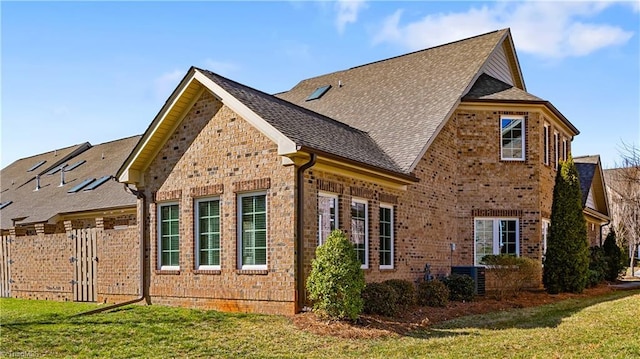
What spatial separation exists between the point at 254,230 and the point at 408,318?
3.79 metres

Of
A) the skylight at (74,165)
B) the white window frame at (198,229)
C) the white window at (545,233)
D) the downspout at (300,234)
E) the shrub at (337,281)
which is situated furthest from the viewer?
the skylight at (74,165)

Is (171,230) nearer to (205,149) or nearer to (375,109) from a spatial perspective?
(205,149)

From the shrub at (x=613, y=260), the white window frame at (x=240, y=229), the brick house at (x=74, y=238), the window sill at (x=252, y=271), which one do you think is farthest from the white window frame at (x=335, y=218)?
the shrub at (x=613, y=260)

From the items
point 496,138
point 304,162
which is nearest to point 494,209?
point 496,138

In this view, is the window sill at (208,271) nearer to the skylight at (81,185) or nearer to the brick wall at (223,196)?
the brick wall at (223,196)

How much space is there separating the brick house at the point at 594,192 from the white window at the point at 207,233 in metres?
19.5

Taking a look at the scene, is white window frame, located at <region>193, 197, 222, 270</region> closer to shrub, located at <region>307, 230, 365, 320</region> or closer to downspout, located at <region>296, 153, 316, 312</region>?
downspout, located at <region>296, 153, 316, 312</region>

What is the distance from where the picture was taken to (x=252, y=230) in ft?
43.0

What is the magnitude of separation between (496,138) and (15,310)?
14693mm

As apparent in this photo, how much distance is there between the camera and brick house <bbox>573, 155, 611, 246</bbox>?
28.1 m

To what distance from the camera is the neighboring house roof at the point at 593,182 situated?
2817cm

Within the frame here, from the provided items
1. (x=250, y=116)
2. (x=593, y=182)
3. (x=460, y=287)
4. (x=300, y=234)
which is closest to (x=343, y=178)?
(x=300, y=234)

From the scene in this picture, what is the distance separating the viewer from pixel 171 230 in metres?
14.9

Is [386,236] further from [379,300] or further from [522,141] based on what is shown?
[522,141]
